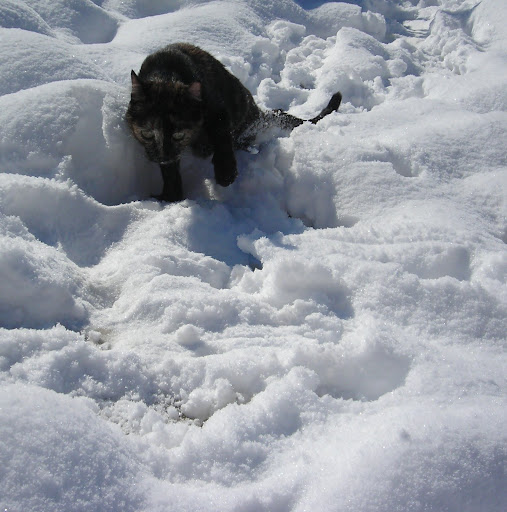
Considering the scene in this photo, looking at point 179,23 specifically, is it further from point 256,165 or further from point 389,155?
point 389,155

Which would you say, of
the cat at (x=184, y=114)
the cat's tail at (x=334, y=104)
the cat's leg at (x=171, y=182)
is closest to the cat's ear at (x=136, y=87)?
the cat at (x=184, y=114)

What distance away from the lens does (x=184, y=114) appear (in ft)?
8.75

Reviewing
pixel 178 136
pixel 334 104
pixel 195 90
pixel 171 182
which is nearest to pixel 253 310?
pixel 171 182

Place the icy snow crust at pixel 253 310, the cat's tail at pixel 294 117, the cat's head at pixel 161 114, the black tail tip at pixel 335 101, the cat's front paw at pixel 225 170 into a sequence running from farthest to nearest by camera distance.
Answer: the black tail tip at pixel 335 101, the cat's tail at pixel 294 117, the cat's front paw at pixel 225 170, the cat's head at pixel 161 114, the icy snow crust at pixel 253 310

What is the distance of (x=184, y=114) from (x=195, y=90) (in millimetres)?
144

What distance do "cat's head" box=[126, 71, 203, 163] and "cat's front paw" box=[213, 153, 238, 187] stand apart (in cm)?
23

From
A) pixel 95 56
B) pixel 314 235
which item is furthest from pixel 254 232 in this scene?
pixel 95 56

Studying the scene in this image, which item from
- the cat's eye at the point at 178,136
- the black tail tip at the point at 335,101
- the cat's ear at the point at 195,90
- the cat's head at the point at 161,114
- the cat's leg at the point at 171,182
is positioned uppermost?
the cat's ear at the point at 195,90

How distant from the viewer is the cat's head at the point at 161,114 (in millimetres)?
2570

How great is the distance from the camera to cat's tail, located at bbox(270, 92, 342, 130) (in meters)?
3.35

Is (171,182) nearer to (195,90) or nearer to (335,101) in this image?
(195,90)

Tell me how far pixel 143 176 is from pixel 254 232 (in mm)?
863

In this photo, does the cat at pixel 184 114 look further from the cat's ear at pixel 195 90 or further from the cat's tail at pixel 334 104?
the cat's tail at pixel 334 104

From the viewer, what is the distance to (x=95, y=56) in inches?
144
